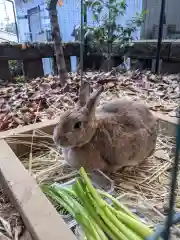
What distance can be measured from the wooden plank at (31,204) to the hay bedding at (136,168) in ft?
0.58

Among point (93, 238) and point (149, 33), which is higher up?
point (149, 33)

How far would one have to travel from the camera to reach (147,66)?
154 inches

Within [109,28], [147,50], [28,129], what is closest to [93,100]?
[28,129]

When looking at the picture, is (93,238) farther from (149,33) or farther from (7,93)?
Answer: (149,33)

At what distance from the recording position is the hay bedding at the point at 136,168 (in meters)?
1.29

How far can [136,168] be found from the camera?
1.57 m

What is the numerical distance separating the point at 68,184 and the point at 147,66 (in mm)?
3023

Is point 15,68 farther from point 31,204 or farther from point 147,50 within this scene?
point 31,204

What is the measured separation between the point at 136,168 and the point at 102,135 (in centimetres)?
37

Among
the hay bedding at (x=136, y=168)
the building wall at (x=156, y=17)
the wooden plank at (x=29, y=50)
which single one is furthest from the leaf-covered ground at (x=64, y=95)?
the building wall at (x=156, y=17)

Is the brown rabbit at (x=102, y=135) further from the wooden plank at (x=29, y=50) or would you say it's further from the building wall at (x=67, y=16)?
the building wall at (x=67, y=16)

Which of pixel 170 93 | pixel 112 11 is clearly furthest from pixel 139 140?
pixel 112 11

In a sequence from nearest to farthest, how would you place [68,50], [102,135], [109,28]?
[102,135] < [109,28] < [68,50]

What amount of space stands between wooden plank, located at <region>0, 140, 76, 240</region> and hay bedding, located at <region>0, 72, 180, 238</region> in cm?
18
